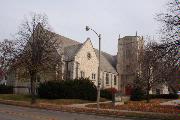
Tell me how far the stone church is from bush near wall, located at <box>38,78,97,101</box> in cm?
138

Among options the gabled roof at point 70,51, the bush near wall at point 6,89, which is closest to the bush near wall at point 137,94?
the gabled roof at point 70,51

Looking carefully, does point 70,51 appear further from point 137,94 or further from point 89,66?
point 137,94

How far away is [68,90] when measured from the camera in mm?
33312

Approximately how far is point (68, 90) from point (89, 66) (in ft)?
47.4

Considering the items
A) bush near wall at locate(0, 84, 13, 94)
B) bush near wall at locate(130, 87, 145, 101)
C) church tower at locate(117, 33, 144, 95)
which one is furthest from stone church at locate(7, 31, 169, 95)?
bush near wall at locate(130, 87, 145, 101)

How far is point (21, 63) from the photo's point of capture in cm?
2720

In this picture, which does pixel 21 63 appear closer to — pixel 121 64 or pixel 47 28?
pixel 47 28

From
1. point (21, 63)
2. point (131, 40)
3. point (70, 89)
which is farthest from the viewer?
point (131, 40)

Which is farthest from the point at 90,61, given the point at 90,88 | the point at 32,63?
the point at 32,63

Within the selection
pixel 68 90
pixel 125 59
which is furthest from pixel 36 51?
pixel 125 59

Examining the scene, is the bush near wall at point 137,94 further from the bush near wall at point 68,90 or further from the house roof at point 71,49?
the house roof at point 71,49

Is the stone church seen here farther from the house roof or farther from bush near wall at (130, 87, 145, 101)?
bush near wall at (130, 87, 145, 101)

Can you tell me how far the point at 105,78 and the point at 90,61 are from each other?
339 inches

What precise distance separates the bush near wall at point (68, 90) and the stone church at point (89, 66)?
1376 millimetres
